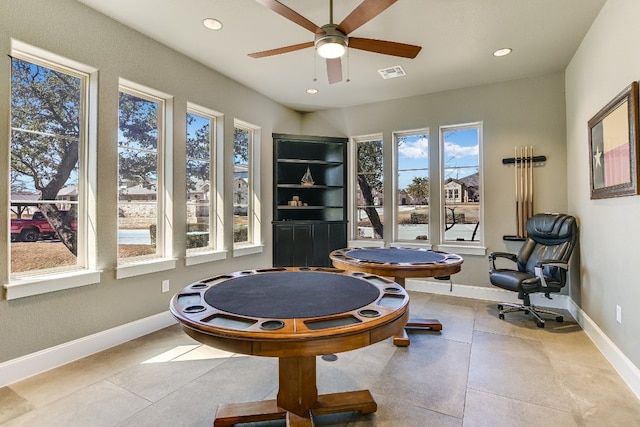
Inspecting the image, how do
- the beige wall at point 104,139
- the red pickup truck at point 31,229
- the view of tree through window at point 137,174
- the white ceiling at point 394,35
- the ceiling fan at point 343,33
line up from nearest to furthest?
1. the ceiling fan at point 343,33
2. the beige wall at point 104,139
3. the red pickup truck at point 31,229
4. the white ceiling at point 394,35
5. the view of tree through window at point 137,174

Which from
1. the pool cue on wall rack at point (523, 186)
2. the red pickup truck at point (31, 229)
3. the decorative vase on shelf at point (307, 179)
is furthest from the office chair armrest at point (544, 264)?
the red pickup truck at point (31, 229)

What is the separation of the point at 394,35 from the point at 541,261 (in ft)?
8.67

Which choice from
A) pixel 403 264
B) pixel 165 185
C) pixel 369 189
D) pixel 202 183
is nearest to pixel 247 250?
pixel 202 183

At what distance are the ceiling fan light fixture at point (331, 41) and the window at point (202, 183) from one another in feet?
6.60

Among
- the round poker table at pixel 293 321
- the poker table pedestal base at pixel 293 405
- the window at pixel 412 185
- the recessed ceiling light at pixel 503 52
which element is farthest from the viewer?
the window at pixel 412 185

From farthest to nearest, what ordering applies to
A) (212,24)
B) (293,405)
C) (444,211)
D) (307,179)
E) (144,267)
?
1. (307,179)
2. (444,211)
3. (144,267)
4. (212,24)
5. (293,405)

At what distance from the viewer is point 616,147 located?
2447mm

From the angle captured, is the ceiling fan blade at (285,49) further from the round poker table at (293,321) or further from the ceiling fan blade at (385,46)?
the round poker table at (293,321)

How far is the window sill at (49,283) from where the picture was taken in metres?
2.22

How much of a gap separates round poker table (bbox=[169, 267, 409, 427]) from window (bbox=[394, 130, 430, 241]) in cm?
289

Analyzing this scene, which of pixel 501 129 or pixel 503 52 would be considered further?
pixel 501 129

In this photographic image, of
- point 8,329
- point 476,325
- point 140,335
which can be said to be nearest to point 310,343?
point 8,329

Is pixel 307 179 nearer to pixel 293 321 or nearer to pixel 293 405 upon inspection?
pixel 293 405

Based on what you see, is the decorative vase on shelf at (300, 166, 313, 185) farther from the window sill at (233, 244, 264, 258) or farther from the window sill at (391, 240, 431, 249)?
the window sill at (391, 240, 431, 249)
